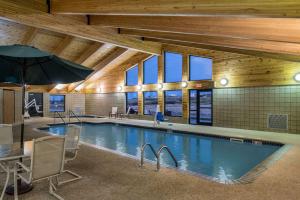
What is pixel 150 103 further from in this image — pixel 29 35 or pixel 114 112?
pixel 29 35

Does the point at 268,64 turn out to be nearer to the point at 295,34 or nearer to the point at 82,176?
the point at 295,34

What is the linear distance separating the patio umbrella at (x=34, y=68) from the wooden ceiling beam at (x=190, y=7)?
56.5 inches

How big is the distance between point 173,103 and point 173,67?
183cm

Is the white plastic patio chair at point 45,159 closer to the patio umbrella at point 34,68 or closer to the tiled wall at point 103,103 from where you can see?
the patio umbrella at point 34,68

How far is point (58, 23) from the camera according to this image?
20.9 ft

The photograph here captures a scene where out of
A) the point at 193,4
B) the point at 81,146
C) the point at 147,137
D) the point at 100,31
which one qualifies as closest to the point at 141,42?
the point at 100,31

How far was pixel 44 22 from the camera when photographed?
6055 millimetres

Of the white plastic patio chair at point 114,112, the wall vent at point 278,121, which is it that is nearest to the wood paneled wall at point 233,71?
the wall vent at point 278,121

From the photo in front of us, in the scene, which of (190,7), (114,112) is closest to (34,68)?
(190,7)

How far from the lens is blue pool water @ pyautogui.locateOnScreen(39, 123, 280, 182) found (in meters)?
4.64

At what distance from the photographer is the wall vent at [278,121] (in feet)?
24.3

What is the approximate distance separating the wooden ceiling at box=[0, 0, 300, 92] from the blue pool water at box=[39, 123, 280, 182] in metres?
2.37

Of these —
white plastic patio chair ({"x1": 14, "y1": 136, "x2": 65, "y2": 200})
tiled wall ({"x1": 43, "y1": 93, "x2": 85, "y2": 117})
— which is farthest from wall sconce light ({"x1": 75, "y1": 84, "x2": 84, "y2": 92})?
white plastic patio chair ({"x1": 14, "y1": 136, "x2": 65, "y2": 200})

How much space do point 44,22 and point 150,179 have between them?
5.27 metres
